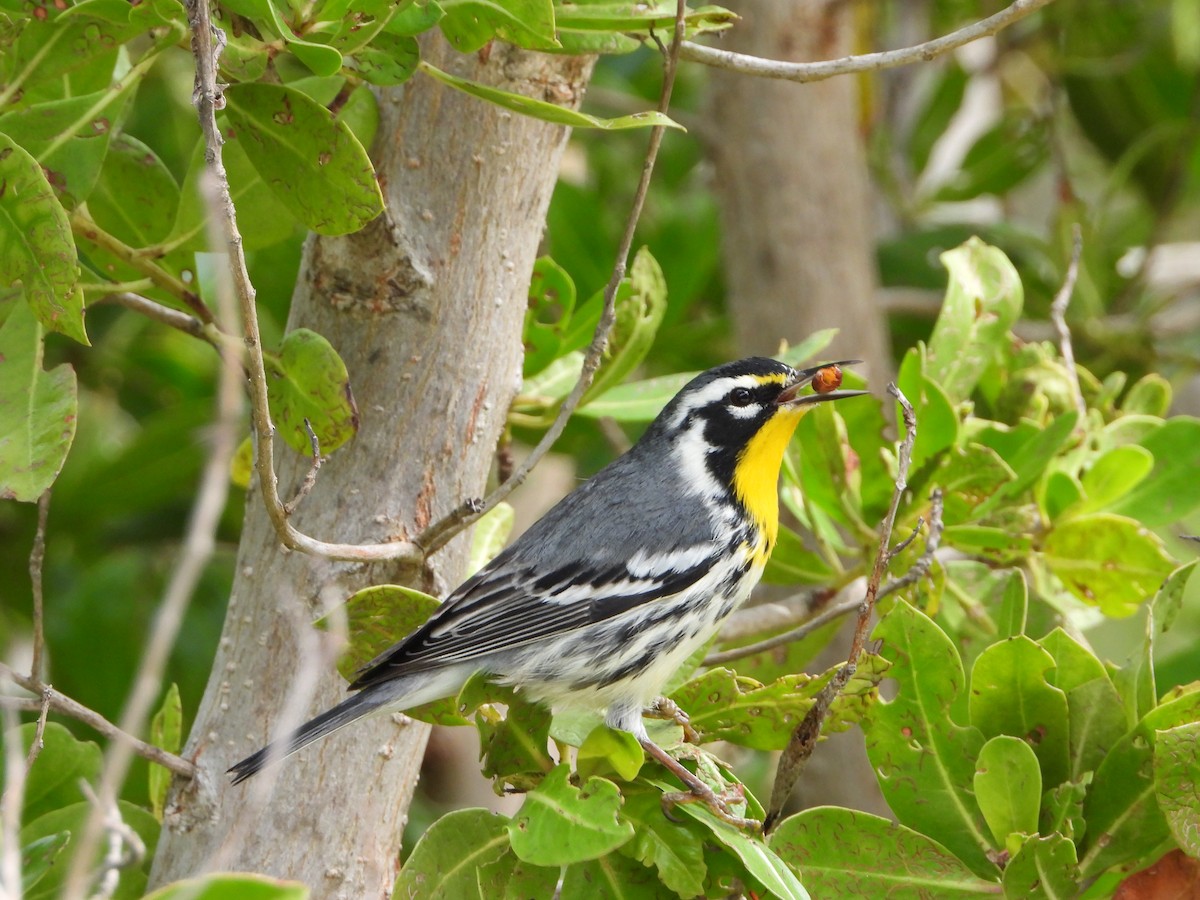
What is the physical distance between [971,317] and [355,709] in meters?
1.46

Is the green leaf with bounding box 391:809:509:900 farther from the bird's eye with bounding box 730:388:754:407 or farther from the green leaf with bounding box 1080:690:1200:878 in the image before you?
the bird's eye with bounding box 730:388:754:407

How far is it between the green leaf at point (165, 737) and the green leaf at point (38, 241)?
696 millimetres

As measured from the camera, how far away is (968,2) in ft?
17.1

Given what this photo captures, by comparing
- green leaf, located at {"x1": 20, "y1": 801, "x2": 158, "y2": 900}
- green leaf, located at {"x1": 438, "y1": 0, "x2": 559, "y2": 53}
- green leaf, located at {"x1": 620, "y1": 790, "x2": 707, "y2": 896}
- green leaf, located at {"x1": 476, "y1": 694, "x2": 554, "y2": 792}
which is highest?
green leaf, located at {"x1": 438, "y1": 0, "x2": 559, "y2": 53}

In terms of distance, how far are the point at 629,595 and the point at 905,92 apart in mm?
3677

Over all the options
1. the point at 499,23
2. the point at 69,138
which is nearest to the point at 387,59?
the point at 499,23

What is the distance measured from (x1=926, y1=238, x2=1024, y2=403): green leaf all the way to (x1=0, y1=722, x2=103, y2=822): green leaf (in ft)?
5.51

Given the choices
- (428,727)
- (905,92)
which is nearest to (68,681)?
(428,727)

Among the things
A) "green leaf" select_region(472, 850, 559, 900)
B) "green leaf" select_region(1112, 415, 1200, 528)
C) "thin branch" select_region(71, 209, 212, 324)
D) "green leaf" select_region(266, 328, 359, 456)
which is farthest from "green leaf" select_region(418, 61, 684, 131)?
"green leaf" select_region(1112, 415, 1200, 528)

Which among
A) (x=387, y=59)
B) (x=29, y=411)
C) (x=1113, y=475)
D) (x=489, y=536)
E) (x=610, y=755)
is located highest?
(x=387, y=59)

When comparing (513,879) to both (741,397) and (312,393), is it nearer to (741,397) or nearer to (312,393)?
(312,393)

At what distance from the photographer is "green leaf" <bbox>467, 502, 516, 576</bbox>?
8.29ft

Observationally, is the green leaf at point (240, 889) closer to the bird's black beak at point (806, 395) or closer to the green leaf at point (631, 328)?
the green leaf at point (631, 328)

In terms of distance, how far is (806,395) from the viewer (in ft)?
9.03
